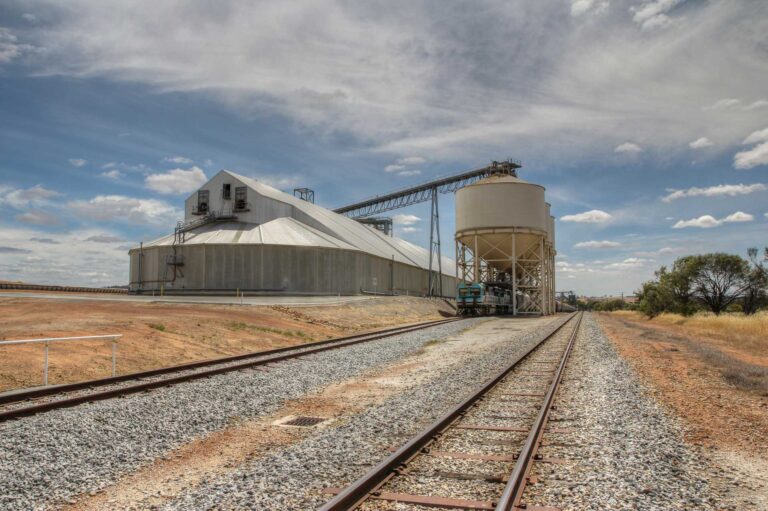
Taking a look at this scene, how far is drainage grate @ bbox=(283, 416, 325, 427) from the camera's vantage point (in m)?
8.77

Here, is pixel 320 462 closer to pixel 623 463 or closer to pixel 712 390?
pixel 623 463

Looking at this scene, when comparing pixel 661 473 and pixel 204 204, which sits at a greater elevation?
pixel 204 204

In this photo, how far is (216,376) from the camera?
13078 mm

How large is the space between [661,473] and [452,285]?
246 feet

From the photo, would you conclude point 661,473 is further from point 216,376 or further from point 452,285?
point 452,285

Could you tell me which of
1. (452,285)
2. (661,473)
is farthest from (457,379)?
(452,285)

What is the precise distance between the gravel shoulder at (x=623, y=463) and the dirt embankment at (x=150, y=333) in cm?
1066

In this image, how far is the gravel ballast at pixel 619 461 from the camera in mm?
5332

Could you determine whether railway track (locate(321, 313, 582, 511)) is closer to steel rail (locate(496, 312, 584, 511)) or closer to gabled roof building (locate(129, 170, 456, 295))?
steel rail (locate(496, 312, 584, 511))

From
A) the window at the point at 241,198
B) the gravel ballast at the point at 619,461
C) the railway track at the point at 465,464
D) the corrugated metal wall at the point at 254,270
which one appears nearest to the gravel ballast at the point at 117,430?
the railway track at the point at 465,464

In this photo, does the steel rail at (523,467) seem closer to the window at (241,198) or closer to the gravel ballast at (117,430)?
the gravel ballast at (117,430)

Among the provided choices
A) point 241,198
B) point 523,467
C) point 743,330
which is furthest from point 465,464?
point 241,198

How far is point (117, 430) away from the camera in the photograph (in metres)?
8.16

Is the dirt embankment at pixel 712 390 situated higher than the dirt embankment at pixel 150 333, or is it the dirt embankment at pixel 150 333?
the dirt embankment at pixel 150 333
